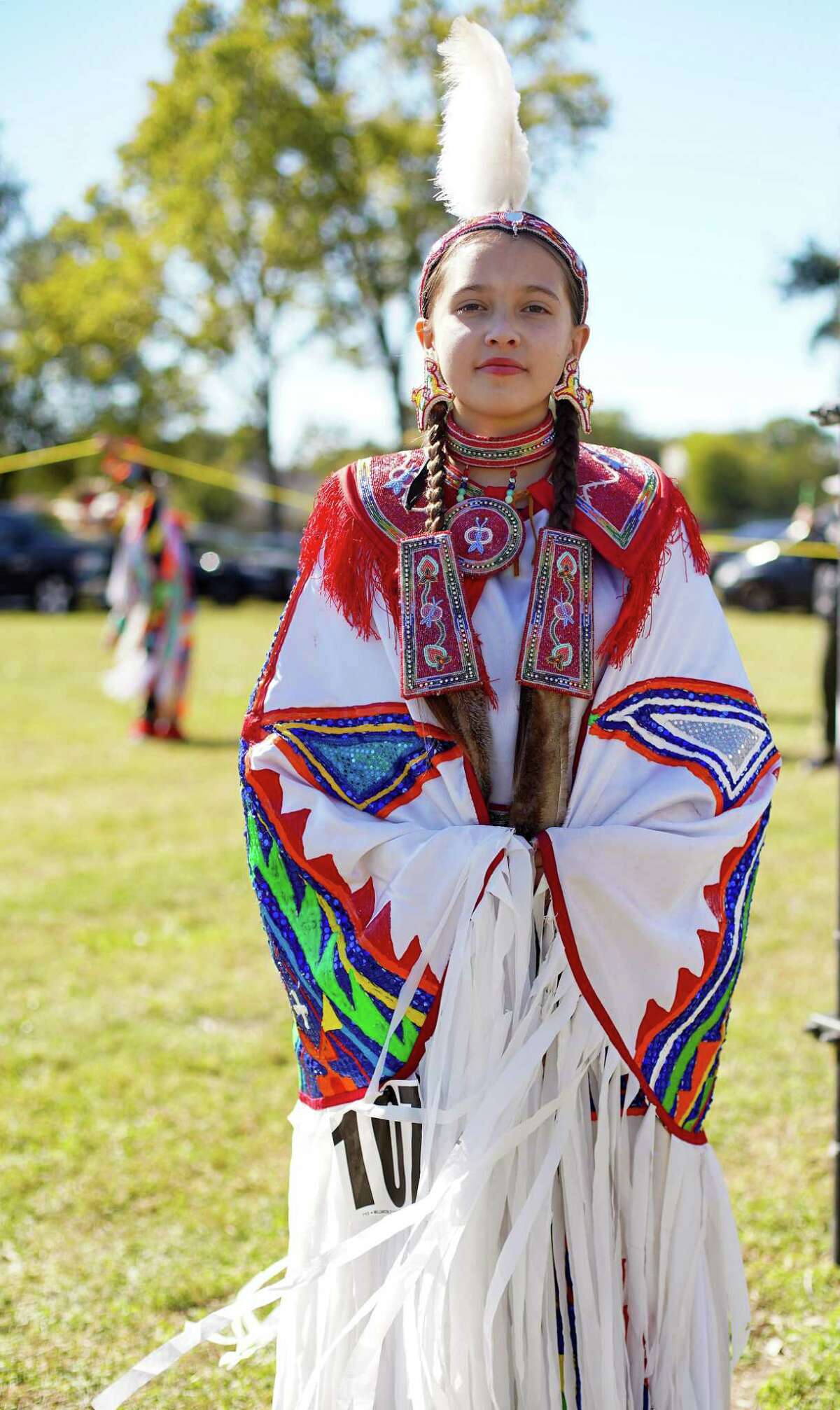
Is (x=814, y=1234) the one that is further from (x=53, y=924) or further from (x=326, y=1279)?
(x=53, y=924)

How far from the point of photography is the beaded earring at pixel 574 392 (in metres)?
2.06

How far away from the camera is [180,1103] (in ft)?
12.4

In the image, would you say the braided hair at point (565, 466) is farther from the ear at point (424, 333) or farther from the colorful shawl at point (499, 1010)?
the ear at point (424, 333)

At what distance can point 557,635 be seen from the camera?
1.93 meters

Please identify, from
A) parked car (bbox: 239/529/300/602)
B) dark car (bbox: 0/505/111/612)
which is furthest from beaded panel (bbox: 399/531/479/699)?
parked car (bbox: 239/529/300/602)

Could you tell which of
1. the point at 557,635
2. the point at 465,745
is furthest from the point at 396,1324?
the point at 557,635

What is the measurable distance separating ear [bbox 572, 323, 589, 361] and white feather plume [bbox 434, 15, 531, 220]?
238mm

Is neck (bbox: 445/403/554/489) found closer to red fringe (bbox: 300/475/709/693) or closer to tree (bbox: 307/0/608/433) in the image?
red fringe (bbox: 300/475/709/693)

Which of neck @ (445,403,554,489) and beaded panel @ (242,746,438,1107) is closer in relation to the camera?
beaded panel @ (242,746,438,1107)

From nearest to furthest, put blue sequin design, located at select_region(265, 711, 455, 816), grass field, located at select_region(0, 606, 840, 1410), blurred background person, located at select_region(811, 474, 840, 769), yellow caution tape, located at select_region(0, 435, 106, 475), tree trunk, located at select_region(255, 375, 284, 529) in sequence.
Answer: blue sequin design, located at select_region(265, 711, 455, 816) → grass field, located at select_region(0, 606, 840, 1410) → blurred background person, located at select_region(811, 474, 840, 769) → yellow caution tape, located at select_region(0, 435, 106, 475) → tree trunk, located at select_region(255, 375, 284, 529)

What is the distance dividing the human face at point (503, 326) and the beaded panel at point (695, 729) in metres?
0.47

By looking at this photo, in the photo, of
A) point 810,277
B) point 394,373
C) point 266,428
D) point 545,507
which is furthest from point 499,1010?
point 266,428

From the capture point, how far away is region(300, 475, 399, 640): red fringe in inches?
79.1

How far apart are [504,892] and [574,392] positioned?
0.79 m
